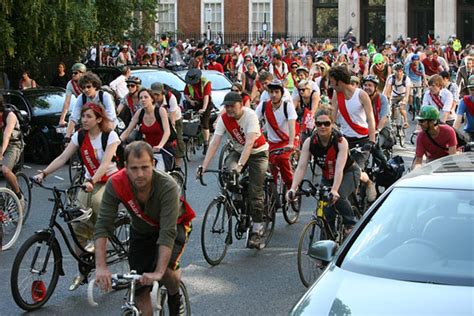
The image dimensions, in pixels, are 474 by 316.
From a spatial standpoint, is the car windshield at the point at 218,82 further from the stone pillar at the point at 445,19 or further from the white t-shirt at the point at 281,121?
the stone pillar at the point at 445,19

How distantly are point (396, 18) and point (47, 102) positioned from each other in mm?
39335

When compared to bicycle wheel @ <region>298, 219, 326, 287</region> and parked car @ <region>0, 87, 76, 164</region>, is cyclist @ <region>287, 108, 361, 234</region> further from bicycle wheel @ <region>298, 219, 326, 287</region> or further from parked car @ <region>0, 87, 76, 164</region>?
parked car @ <region>0, 87, 76, 164</region>

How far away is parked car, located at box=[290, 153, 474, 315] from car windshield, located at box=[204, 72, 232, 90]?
1877cm

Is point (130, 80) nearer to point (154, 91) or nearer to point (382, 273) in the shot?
point (154, 91)

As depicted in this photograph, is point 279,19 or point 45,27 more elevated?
point 279,19

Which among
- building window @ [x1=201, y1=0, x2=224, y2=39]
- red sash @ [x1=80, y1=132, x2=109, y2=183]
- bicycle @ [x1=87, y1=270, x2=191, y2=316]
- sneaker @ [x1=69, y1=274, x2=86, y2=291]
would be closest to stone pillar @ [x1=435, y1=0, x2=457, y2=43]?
building window @ [x1=201, y1=0, x2=224, y2=39]

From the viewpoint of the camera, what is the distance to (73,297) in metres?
8.90

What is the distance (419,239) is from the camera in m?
6.00

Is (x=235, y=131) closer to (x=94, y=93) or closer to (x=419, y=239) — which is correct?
(x=94, y=93)

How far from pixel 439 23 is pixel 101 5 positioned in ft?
109

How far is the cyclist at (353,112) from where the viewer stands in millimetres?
11797

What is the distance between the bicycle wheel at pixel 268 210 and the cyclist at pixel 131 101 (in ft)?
15.5

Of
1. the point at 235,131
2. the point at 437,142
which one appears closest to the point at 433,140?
the point at 437,142

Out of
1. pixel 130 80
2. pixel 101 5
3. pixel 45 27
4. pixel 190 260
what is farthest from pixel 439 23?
pixel 190 260
